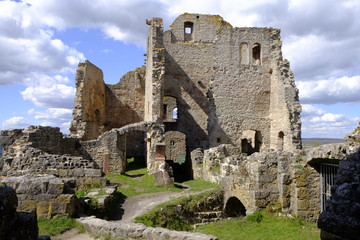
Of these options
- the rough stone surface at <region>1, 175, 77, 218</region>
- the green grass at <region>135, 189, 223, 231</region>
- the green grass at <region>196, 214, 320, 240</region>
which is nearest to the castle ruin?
the green grass at <region>135, 189, 223, 231</region>

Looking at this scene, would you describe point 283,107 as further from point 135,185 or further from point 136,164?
point 135,185

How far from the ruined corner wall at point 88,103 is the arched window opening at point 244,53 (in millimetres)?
11069

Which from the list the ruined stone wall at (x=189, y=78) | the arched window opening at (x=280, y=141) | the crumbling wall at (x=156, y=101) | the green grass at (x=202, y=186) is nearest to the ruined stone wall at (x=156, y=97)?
the crumbling wall at (x=156, y=101)

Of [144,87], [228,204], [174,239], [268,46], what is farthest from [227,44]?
[174,239]

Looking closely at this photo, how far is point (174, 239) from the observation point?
19.2ft

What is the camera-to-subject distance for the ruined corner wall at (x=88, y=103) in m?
22.3

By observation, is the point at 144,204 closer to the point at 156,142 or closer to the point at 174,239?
the point at 174,239

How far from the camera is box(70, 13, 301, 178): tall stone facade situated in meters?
20.3

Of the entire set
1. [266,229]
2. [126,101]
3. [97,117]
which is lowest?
[266,229]

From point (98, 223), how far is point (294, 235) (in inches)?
178

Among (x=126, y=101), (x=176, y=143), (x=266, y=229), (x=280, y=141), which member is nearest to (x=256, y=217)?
(x=266, y=229)

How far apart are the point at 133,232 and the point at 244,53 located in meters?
19.1

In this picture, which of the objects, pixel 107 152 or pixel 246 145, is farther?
pixel 246 145

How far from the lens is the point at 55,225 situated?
21.9 ft
